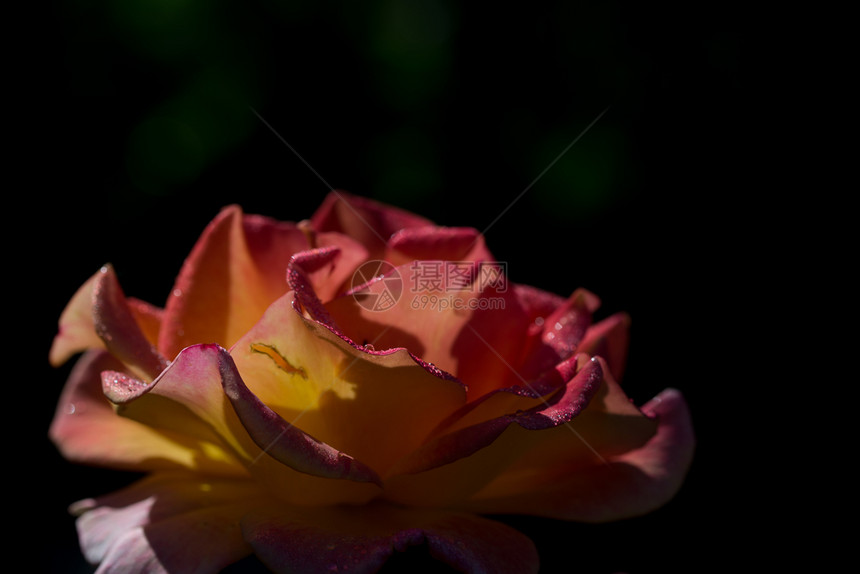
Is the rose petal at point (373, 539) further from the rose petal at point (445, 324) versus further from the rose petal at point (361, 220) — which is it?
the rose petal at point (361, 220)

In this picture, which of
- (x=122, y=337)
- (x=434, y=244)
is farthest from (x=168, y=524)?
(x=434, y=244)

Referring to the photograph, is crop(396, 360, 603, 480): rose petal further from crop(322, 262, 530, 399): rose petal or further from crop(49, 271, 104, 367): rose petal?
crop(49, 271, 104, 367): rose petal

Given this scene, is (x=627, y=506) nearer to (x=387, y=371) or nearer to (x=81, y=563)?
(x=387, y=371)

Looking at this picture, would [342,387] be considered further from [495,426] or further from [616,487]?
[616,487]

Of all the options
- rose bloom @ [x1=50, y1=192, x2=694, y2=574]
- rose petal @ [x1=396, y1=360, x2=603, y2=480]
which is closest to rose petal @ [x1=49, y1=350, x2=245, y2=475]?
rose bloom @ [x1=50, y1=192, x2=694, y2=574]

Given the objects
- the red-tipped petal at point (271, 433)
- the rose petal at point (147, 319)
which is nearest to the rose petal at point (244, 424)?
the red-tipped petal at point (271, 433)

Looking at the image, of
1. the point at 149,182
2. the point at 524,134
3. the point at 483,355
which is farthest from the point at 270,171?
the point at 483,355
